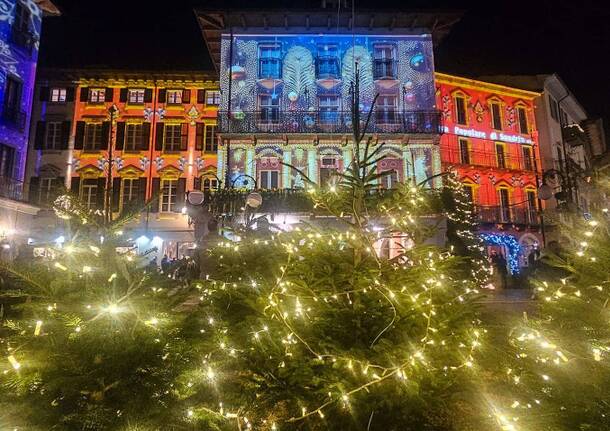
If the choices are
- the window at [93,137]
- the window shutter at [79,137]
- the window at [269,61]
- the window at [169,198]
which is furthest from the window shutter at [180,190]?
the window at [269,61]

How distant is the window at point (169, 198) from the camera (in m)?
24.8

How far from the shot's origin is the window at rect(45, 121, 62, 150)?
25.1m

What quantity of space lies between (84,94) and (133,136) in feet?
14.2

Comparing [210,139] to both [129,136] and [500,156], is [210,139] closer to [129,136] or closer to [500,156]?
[129,136]

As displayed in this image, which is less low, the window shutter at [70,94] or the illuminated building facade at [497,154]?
the window shutter at [70,94]

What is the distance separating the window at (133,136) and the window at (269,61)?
32.6ft

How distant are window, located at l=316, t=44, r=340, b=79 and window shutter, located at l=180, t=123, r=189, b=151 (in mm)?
10188

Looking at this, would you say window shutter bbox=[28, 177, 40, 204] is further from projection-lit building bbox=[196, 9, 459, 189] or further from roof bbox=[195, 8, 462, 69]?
roof bbox=[195, 8, 462, 69]

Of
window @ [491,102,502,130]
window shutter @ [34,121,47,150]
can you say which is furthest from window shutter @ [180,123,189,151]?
window @ [491,102,502,130]

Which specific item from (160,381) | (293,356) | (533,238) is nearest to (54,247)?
(160,381)

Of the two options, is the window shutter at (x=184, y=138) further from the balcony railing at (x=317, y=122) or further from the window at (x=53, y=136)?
the window at (x=53, y=136)

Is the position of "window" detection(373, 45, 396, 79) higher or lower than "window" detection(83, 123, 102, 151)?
higher

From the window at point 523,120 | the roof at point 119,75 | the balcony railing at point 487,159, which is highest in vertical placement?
the roof at point 119,75

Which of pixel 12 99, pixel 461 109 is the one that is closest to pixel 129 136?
pixel 12 99
